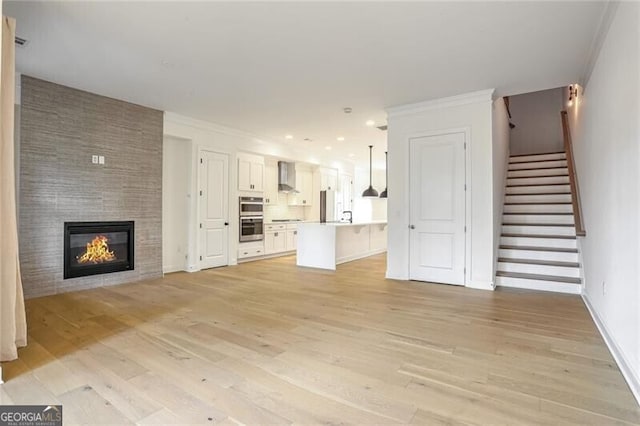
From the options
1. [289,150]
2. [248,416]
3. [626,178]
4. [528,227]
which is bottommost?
[248,416]

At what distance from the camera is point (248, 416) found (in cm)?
179

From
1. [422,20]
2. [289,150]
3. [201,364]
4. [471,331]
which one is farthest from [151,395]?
[289,150]

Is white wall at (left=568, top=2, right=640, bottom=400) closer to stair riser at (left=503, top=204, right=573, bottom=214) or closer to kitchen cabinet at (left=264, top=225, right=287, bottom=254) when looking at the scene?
stair riser at (left=503, top=204, right=573, bottom=214)

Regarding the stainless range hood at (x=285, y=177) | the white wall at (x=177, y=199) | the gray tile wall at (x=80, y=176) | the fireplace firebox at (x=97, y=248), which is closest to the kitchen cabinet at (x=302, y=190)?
the stainless range hood at (x=285, y=177)

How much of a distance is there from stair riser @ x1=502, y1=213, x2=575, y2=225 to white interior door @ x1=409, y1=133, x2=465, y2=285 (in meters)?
1.70

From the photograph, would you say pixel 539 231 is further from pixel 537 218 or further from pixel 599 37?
pixel 599 37

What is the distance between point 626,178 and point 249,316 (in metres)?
3.39

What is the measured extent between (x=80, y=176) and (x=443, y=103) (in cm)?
521

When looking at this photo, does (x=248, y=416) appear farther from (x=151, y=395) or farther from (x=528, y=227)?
(x=528, y=227)

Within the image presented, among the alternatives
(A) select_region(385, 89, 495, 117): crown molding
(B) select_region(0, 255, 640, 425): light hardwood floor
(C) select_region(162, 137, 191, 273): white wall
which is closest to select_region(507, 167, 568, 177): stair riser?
(A) select_region(385, 89, 495, 117): crown molding

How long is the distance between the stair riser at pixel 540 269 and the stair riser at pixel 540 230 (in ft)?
2.76

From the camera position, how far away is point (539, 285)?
470 centimetres

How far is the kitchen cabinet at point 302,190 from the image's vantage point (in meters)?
9.23

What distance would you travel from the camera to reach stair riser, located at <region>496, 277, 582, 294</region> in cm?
449
